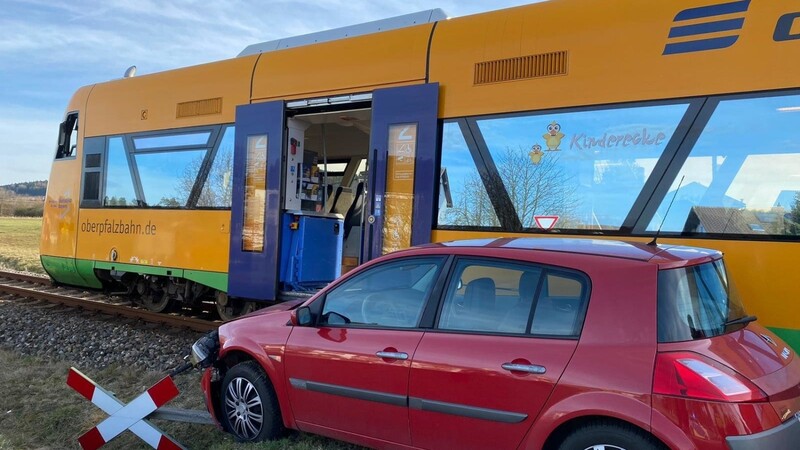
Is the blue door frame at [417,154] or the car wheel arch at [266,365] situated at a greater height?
the blue door frame at [417,154]

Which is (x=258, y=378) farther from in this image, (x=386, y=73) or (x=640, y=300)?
(x=386, y=73)

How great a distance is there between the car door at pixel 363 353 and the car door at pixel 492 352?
0.14 meters

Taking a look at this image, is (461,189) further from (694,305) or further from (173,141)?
(173,141)

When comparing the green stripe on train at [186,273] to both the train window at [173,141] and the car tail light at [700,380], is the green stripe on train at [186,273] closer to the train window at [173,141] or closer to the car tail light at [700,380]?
the train window at [173,141]

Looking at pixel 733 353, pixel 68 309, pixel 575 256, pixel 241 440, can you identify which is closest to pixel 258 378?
pixel 241 440

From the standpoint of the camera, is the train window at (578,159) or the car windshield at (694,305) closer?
the car windshield at (694,305)

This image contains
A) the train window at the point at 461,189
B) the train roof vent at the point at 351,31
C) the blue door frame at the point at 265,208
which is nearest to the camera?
the train window at the point at 461,189

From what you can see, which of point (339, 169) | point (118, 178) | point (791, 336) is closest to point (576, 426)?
point (791, 336)

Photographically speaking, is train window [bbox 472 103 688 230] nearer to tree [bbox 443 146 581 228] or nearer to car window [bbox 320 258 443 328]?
tree [bbox 443 146 581 228]

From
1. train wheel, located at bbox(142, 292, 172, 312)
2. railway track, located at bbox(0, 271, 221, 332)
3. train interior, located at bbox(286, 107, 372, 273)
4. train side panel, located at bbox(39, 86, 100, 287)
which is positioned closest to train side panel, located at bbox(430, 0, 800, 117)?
train interior, located at bbox(286, 107, 372, 273)

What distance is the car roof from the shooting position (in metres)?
2.95

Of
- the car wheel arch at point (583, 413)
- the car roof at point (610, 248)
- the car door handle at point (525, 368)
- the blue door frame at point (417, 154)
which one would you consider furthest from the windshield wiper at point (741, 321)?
the blue door frame at point (417, 154)

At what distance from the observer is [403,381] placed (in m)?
3.25

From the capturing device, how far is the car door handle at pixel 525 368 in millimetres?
2801
